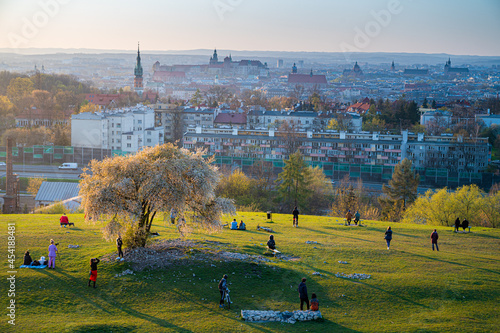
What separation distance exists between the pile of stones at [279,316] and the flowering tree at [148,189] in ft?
21.3

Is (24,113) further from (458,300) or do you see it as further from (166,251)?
(458,300)

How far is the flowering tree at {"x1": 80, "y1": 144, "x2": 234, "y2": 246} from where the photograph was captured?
69.7 feet

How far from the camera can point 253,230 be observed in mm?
30250

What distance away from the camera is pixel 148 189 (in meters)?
21.3

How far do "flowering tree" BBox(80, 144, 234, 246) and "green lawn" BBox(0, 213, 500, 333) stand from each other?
1.92m

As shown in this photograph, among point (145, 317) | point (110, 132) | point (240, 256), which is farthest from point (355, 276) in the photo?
point (110, 132)

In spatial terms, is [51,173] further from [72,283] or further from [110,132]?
[72,283]

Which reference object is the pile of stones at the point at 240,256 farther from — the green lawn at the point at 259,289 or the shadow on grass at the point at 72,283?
the shadow on grass at the point at 72,283

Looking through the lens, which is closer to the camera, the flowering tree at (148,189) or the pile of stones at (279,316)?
the pile of stones at (279,316)

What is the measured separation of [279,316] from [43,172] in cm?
6640

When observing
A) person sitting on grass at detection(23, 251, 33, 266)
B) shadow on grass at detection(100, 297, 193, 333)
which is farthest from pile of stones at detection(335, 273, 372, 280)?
person sitting on grass at detection(23, 251, 33, 266)

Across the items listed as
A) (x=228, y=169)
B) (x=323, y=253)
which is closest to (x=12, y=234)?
(x=323, y=253)

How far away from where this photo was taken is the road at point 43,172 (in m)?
72.3

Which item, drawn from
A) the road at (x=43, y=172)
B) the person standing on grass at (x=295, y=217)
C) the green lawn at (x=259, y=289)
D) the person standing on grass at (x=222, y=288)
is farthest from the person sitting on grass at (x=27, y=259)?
the road at (x=43, y=172)
